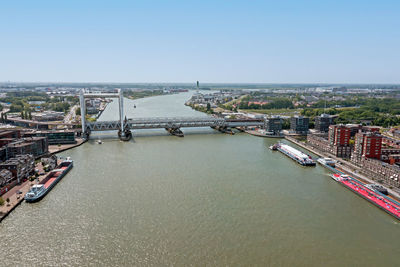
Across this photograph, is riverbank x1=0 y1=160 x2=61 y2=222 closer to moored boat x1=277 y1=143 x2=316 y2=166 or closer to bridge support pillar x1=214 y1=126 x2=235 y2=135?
moored boat x1=277 y1=143 x2=316 y2=166

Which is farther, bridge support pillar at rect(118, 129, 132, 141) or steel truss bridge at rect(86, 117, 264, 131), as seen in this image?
steel truss bridge at rect(86, 117, 264, 131)

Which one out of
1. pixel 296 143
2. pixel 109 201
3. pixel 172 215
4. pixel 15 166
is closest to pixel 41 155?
pixel 15 166

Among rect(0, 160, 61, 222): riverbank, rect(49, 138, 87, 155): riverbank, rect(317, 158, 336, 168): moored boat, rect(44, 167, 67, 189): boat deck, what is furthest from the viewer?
rect(49, 138, 87, 155): riverbank

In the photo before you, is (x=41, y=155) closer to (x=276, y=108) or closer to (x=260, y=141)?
(x=260, y=141)

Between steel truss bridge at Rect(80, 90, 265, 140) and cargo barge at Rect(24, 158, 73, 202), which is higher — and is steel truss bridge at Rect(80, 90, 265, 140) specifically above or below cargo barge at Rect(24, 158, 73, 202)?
above

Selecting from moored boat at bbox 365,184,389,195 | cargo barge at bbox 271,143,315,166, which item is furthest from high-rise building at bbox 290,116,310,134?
moored boat at bbox 365,184,389,195

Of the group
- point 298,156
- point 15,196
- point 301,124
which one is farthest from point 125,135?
point 301,124
